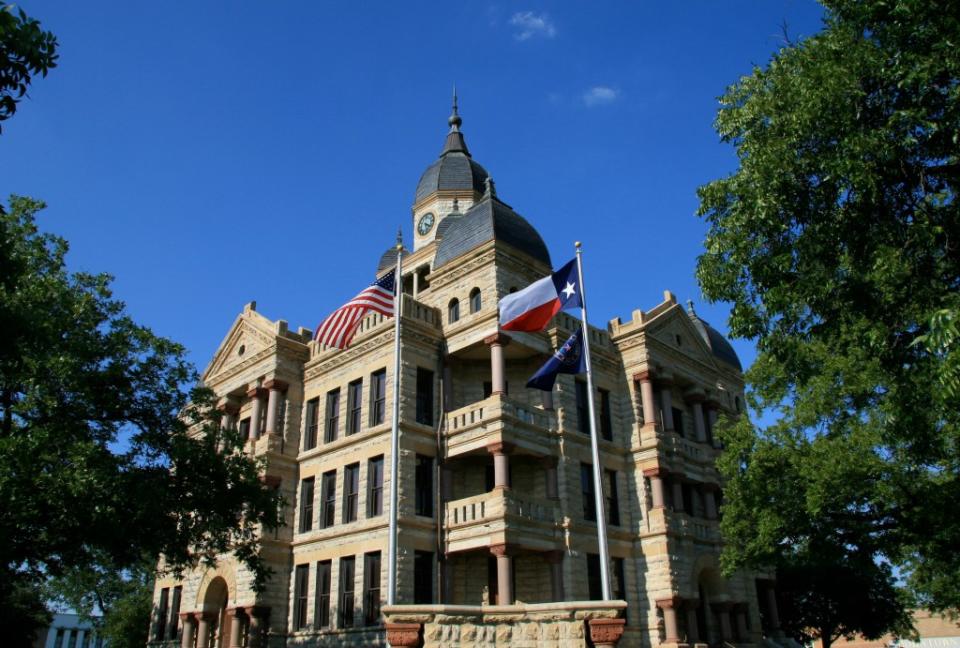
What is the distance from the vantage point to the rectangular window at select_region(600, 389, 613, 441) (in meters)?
32.8

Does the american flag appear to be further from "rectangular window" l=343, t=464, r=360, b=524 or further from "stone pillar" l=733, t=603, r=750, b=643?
"stone pillar" l=733, t=603, r=750, b=643

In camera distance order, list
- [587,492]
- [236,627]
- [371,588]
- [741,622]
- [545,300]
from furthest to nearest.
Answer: [741,622] → [587,492] → [236,627] → [371,588] → [545,300]

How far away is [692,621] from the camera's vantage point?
100 ft

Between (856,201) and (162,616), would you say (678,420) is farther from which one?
(162,616)

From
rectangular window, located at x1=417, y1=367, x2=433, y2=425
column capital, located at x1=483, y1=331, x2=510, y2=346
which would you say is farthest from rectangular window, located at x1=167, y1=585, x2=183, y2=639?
column capital, located at x1=483, y1=331, x2=510, y2=346

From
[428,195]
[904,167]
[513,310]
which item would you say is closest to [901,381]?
[904,167]

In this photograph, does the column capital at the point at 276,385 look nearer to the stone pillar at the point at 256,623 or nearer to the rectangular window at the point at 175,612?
the stone pillar at the point at 256,623

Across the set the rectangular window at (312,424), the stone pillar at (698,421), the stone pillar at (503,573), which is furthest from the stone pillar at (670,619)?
the rectangular window at (312,424)

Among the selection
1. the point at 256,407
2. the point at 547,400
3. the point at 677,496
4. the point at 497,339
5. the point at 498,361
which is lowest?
the point at 677,496

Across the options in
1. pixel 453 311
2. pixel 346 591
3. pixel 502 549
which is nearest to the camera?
pixel 502 549

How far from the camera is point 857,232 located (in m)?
15.9

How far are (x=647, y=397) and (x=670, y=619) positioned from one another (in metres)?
8.67

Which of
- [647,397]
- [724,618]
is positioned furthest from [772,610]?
[647,397]

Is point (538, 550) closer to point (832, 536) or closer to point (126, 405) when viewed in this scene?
point (832, 536)
